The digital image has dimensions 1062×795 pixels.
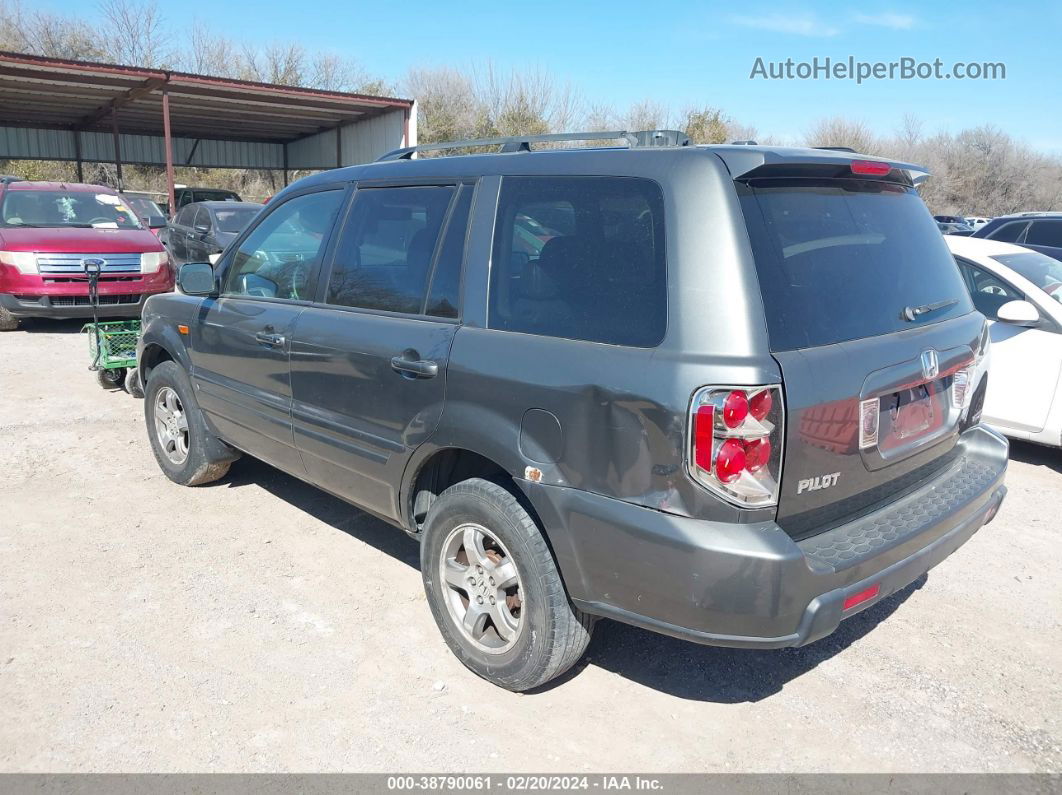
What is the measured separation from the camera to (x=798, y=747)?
2861mm

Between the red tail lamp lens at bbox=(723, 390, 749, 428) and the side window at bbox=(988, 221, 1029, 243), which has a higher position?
the side window at bbox=(988, 221, 1029, 243)

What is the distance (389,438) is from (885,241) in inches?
81.7

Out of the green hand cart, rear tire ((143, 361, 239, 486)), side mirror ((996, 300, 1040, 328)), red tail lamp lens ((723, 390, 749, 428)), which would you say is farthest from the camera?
the green hand cart

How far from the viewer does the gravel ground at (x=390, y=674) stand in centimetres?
282

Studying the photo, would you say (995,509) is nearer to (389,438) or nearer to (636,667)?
(636,667)

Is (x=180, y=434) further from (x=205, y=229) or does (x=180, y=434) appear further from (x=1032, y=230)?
(x=205, y=229)

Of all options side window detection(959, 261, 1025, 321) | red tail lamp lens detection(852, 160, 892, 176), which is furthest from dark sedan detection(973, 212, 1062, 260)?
red tail lamp lens detection(852, 160, 892, 176)

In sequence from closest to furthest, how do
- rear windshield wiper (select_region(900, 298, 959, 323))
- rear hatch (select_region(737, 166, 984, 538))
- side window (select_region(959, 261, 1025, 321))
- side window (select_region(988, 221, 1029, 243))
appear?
rear hatch (select_region(737, 166, 984, 538)) → rear windshield wiper (select_region(900, 298, 959, 323)) → side window (select_region(959, 261, 1025, 321)) → side window (select_region(988, 221, 1029, 243))

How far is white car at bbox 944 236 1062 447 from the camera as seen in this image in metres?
5.81

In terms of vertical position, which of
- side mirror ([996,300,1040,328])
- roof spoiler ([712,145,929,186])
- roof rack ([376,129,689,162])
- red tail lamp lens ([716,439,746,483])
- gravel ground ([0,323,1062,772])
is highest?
roof rack ([376,129,689,162])

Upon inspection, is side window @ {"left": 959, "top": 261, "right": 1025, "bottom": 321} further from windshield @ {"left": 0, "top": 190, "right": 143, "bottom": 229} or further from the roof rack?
windshield @ {"left": 0, "top": 190, "right": 143, "bottom": 229}

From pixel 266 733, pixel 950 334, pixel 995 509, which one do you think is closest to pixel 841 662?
pixel 995 509

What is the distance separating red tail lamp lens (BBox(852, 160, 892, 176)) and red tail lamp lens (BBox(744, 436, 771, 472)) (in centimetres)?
114

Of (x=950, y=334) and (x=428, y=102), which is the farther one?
(x=428, y=102)
